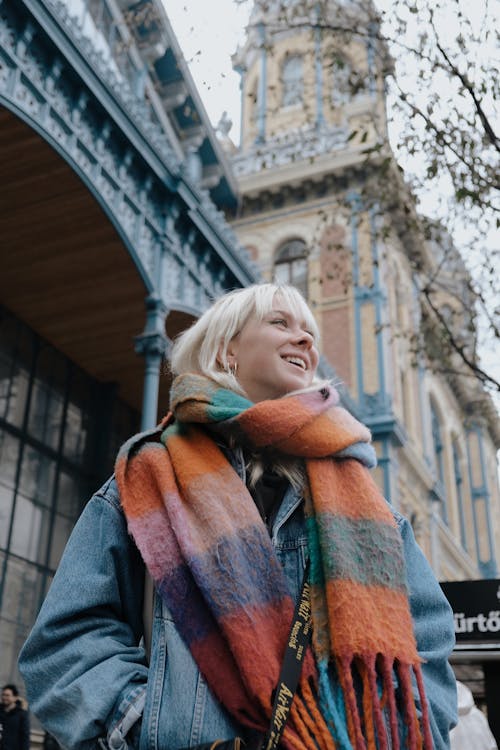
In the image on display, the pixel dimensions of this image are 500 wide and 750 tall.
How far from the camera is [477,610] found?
214 inches

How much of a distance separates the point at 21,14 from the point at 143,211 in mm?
2789

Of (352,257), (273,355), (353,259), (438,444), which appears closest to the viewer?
(273,355)

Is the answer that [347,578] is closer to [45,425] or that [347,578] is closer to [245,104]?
[45,425]

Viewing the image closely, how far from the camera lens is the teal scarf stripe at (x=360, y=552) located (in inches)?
65.6

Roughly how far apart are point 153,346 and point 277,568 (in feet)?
26.5

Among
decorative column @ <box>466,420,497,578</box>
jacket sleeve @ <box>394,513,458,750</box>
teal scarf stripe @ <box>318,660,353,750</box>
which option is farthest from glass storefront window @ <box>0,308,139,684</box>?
decorative column @ <box>466,420,497,578</box>

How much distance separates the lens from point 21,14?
25.3 ft

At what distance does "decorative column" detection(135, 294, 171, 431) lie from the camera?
932cm

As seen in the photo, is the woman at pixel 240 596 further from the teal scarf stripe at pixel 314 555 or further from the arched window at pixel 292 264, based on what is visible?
the arched window at pixel 292 264

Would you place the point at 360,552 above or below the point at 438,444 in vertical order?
below

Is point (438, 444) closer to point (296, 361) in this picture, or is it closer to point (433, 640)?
point (296, 361)

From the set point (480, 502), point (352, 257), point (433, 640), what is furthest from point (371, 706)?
point (480, 502)

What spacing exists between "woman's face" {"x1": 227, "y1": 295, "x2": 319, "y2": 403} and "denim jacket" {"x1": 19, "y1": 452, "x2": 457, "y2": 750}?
0.78 ft

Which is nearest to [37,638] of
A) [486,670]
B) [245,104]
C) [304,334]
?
[304,334]
